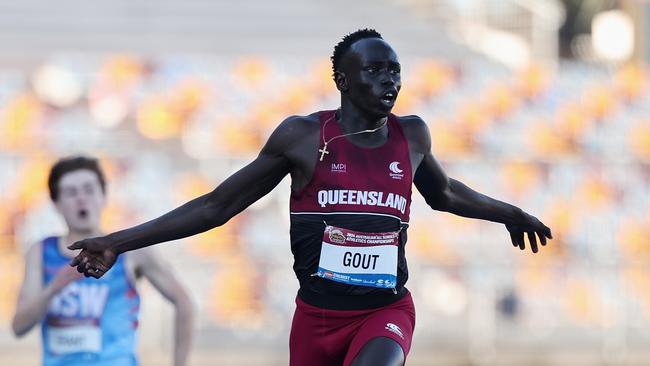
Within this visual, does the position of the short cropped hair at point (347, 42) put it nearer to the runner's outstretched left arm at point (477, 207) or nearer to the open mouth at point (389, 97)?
the open mouth at point (389, 97)

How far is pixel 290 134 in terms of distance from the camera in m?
5.29

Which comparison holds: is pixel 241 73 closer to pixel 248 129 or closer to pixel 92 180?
pixel 248 129

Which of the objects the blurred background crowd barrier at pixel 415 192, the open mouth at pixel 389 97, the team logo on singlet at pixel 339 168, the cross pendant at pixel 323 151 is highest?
the open mouth at pixel 389 97

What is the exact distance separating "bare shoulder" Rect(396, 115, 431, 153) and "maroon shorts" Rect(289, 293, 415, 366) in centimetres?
62

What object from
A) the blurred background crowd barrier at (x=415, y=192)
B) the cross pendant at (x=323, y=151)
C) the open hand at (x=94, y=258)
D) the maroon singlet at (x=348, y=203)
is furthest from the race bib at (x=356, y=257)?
the blurred background crowd barrier at (x=415, y=192)

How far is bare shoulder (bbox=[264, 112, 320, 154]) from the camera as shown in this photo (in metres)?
5.27

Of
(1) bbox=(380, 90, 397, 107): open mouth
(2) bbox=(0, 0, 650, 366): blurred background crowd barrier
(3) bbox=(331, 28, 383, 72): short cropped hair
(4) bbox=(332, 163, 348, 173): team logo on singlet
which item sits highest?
(3) bbox=(331, 28, 383, 72): short cropped hair

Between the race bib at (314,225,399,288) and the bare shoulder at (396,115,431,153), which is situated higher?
the bare shoulder at (396,115,431,153)

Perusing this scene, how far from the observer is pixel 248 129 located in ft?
50.0

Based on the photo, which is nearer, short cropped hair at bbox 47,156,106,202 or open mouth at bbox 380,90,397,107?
open mouth at bbox 380,90,397,107

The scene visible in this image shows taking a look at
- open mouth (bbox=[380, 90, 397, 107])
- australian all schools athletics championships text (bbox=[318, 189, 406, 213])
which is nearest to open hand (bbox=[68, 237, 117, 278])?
australian all schools athletics championships text (bbox=[318, 189, 406, 213])

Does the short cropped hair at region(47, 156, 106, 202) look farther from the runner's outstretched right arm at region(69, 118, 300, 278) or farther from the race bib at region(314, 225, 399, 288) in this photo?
the race bib at region(314, 225, 399, 288)

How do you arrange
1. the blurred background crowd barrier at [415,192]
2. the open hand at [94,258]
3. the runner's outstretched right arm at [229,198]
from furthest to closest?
1. the blurred background crowd barrier at [415,192]
2. the runner's outstretched right arm at [229,198]
3. the open hand at [94,258]

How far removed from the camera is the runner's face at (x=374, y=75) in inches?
206
